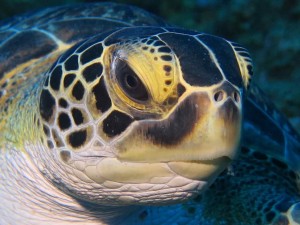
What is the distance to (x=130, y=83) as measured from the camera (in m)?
1.21

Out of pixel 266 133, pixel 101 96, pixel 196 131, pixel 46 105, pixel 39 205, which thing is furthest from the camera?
pixel 266 133

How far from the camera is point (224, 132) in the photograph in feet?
3.87

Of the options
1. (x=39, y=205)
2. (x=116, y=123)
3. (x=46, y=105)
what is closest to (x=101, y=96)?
(x=116, y=123)

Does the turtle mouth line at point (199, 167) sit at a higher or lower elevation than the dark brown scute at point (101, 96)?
lower

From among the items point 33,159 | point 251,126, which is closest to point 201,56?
point 33,159

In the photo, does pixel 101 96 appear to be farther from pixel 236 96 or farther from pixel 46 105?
pixel 236 96

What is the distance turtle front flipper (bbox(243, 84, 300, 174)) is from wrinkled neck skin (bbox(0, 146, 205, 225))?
2.44ft

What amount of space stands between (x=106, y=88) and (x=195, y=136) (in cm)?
33

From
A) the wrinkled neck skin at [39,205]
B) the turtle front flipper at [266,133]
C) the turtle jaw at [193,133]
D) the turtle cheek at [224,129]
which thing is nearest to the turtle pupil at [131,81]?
the turtle jaw at [193,133]

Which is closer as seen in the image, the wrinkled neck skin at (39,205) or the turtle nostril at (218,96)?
the turtle nostril at (218,96)

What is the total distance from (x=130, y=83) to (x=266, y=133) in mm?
1391

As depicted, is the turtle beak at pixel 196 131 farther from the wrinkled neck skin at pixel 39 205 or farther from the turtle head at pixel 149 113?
the wrinkled neck skin at pixel 39 205

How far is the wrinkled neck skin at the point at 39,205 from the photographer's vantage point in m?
1.68

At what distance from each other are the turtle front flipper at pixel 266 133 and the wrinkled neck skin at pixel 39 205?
744 mm
